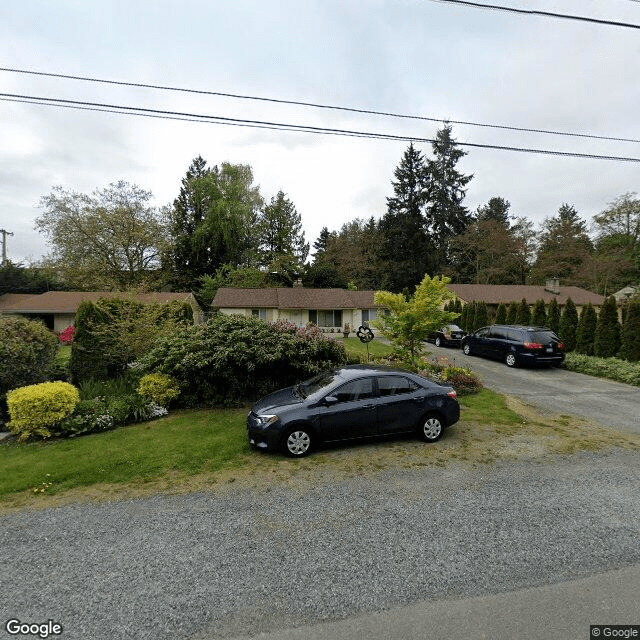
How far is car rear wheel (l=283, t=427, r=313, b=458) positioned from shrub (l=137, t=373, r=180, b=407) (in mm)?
4138

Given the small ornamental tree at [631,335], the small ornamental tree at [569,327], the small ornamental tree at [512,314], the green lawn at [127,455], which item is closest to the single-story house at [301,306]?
the small ornamental tree at [512,314]

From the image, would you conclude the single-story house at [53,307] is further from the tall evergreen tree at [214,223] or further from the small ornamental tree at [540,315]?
the small ornamental tree at [540,315]

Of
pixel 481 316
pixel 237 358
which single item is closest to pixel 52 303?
pixel 237 358

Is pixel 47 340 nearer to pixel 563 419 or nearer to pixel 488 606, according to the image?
pixel 488 606

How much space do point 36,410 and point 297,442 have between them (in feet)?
18.0

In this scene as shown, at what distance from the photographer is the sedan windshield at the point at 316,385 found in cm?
675

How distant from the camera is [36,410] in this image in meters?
7.40

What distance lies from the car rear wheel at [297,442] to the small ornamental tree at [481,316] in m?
21.6

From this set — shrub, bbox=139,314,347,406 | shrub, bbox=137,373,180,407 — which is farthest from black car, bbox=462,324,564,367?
shrub, bbox=137,373,180,407

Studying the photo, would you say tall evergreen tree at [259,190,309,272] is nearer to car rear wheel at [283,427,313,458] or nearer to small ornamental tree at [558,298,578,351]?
small ornamental tree at [558,298,578,351]

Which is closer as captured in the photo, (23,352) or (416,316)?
(23,352)

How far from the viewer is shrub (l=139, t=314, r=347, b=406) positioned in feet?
29.3

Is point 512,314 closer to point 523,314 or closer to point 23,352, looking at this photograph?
point 523,314

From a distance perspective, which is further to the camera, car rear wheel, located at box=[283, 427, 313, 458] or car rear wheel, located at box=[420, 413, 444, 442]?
car rear wheel, located at box=[420, 413, 444, 442]
